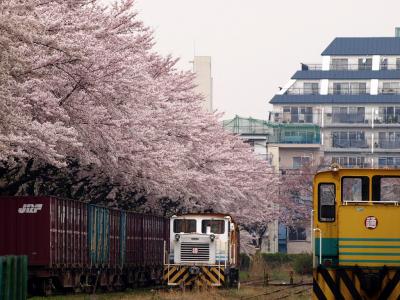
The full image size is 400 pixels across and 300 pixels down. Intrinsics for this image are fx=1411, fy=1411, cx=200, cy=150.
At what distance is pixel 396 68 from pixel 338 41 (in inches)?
364

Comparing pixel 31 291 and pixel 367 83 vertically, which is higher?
pixel 367 83

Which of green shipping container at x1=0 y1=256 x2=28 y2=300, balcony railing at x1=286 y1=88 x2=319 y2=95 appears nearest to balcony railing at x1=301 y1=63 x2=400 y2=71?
balcony railing at x1=286 y1=88 x2=319 y2=95

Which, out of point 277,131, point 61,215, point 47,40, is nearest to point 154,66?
point 61,215

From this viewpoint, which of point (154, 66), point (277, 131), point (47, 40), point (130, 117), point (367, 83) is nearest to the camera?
point (47, 40)

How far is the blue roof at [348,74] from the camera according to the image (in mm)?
189125

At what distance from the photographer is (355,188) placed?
2773cm

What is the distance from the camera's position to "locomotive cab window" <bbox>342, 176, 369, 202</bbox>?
2730 centimetres

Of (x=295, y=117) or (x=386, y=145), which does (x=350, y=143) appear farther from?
(x=295, y=117)

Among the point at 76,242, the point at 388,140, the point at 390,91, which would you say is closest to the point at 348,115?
the point at 388,140

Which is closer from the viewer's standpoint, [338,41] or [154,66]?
[154,66]

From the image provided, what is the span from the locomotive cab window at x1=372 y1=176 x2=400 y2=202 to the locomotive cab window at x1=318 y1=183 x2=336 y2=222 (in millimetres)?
804

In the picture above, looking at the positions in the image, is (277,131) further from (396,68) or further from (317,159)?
(396,68)

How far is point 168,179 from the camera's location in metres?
53.2

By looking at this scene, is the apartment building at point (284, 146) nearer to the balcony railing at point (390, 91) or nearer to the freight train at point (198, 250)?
the balcony railing at point (390, 91)
